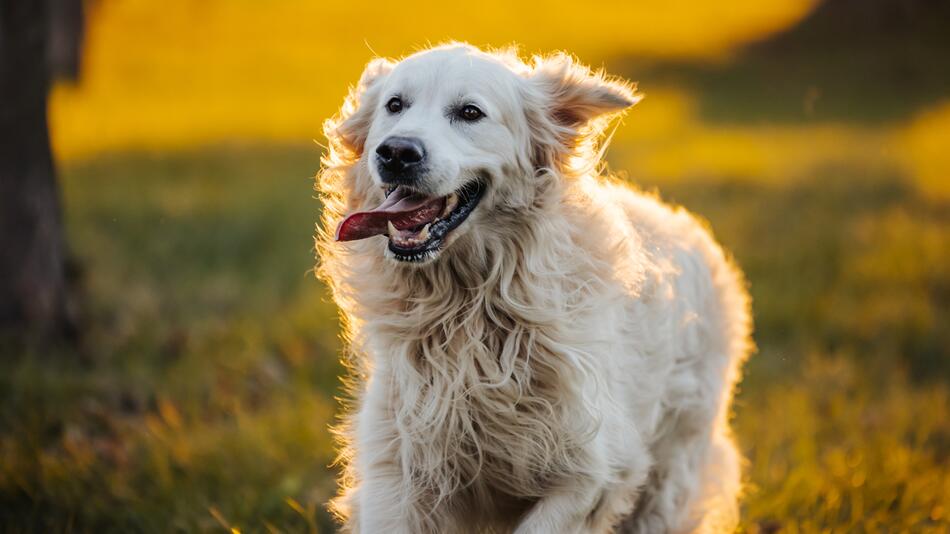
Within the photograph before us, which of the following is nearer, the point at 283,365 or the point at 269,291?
the point at 283,365

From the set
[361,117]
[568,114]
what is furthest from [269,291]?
[568,114]

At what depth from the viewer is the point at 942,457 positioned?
592cm

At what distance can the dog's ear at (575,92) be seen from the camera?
12.4 feet

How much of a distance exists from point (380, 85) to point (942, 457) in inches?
171

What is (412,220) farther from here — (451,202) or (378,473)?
(378,473)

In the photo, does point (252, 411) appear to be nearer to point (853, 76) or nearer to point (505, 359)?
point (505, 359)

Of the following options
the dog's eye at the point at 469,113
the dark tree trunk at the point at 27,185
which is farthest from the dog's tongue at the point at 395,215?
the dark tree trunk at the point at 27,185

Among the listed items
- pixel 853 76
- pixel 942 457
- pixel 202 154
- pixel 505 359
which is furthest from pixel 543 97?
pixel 853 76

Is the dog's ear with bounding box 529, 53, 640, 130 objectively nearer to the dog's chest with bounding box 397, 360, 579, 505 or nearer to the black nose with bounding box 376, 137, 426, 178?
the black nose with bounding box 376, 137, 426, 178

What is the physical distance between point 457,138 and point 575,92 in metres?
0.59

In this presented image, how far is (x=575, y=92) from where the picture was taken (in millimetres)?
→ 3852

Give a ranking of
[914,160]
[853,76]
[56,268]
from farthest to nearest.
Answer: [853,76] → [914,160] → [56,268]

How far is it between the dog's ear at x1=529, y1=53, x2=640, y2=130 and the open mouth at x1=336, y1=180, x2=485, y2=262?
55 centimetres

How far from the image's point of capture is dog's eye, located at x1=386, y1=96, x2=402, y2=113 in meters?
3.78
